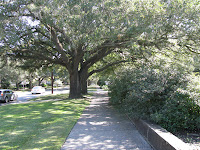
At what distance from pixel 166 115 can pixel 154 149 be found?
1612 mm

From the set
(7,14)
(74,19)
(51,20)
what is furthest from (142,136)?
(7,14)

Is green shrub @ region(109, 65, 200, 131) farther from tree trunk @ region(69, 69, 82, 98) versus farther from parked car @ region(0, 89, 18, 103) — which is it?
parked car @ region(0, 89, 18, 103)

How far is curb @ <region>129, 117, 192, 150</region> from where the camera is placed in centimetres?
409

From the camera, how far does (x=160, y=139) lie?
4738mm

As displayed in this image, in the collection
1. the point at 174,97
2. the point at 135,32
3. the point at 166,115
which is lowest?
the point at 166,115

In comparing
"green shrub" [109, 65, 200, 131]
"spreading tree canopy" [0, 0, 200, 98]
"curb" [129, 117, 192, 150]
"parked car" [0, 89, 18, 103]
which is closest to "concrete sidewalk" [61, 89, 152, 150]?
"curb" [129, 117, 192, 150]

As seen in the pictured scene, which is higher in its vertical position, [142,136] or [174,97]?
[174,97]

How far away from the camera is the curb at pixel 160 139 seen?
409 centimetres

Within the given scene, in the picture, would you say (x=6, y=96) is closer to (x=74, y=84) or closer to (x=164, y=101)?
(x=74, y=84)

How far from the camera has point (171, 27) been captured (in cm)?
1155

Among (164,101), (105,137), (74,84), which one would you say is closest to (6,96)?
(74,84)

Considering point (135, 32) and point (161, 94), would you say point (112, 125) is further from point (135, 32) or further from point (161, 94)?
point (135, 32)

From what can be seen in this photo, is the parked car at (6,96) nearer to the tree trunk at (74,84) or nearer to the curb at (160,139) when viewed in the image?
the tree trunk at (74,84)

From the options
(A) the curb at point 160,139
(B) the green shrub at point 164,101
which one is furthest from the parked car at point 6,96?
(A) the curb at point 160,139
